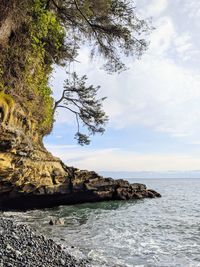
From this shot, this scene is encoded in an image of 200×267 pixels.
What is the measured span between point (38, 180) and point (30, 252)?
15558 mm

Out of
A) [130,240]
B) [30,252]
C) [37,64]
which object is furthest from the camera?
[37,64]

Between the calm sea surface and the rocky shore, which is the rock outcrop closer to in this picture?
the calm sea surface

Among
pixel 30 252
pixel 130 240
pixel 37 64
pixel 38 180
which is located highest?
pixel 37 64

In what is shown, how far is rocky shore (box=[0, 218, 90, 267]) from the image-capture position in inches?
339

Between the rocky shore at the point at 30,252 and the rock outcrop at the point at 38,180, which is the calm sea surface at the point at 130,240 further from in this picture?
the rock outcrop at the point at 38,180

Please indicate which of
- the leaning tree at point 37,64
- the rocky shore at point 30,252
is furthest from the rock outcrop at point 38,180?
the rocky shore at point 30,252

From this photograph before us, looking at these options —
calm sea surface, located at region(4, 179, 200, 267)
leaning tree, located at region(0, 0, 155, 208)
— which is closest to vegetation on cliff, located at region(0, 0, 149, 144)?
leaning tree, located at region(0, 0, 155, 208)

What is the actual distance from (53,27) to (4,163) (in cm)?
906

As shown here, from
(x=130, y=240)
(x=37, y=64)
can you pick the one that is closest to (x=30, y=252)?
(x=130, y=240)

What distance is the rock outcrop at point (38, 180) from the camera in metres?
19.8

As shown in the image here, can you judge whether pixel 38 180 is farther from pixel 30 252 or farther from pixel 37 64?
pixel 30 252

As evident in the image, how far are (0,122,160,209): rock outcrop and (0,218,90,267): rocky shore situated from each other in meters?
7.61

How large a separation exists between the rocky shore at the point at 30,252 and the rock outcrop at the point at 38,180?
761cm

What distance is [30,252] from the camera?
384 inches
